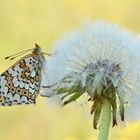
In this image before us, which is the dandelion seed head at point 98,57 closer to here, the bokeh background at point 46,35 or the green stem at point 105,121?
the green stem at point 105,121

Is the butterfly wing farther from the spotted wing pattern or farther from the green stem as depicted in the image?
the green stem

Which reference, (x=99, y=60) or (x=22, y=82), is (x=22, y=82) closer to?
(x=22, y=82)

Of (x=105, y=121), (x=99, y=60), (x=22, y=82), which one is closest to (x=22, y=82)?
(x=22, y=82)

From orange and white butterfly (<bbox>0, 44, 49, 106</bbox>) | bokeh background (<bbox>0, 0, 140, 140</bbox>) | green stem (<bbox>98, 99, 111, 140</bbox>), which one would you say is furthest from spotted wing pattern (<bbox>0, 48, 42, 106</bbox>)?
bokeh background (<bbox>0, 0, 140, 140</bbox>)

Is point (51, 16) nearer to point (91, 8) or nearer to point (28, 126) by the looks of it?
point (91, 8)

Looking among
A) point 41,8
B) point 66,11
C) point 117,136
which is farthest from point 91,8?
point 117,136

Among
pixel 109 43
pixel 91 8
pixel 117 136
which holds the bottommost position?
pixel 109 43

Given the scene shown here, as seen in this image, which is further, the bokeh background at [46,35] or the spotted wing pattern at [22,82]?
the bokeh background at [46,35]

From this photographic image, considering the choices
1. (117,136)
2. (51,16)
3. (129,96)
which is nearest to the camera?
(129,96)

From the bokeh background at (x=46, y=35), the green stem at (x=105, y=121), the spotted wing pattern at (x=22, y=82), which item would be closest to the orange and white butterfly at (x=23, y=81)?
the spotted wing pattern at (x=22, y=82)
